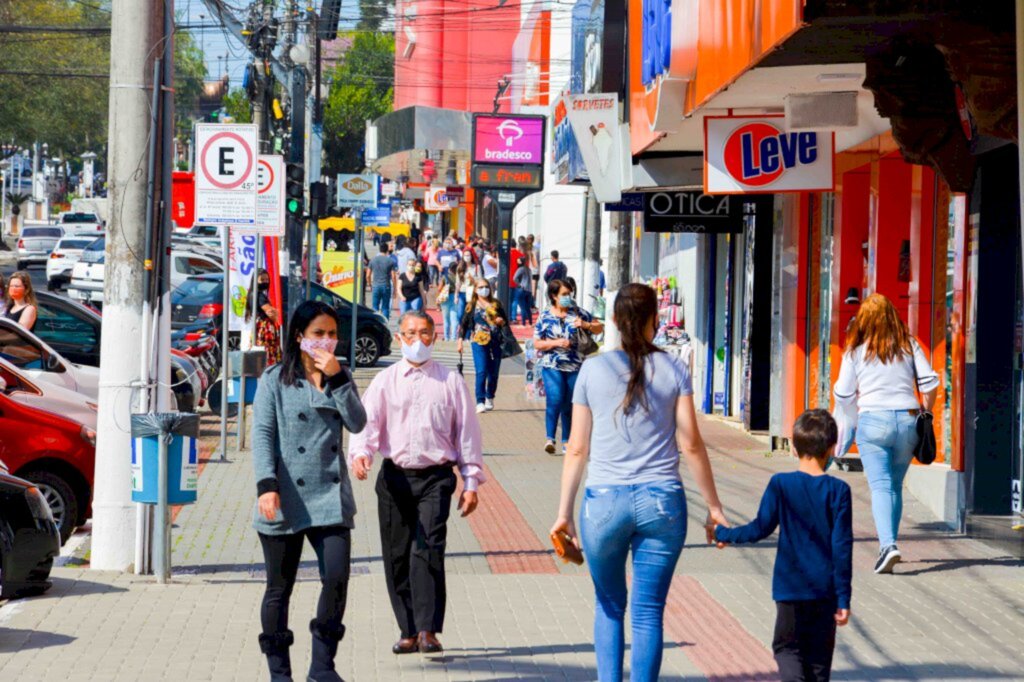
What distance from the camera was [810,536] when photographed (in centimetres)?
617

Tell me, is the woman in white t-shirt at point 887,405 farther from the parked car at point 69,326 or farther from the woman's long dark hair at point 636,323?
the parked car at point 69,326

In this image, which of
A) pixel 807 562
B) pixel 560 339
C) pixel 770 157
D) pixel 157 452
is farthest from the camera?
pixel 560 339

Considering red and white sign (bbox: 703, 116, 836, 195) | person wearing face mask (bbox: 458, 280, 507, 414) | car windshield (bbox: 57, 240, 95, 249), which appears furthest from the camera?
car windshield (bbox: 57, 240, 95, 249)

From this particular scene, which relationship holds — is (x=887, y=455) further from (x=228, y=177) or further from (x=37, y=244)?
(x=37, y=244)

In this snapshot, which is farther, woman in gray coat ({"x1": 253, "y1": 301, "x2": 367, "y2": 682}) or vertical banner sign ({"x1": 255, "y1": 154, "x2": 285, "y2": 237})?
vertical banner sign ({"x1": 255, "y1": 154, "x2": 285, "y2": 237})

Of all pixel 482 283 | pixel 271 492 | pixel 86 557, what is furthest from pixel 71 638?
pixel 482 283

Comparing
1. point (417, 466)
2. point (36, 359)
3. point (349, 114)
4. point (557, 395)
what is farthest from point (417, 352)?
point (349, 114)

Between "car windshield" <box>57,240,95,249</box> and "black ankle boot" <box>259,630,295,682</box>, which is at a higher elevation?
"car windshield" <box>57,240,95,249</box>

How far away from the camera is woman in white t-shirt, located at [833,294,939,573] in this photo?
1008 cm

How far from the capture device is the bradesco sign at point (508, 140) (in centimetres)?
3775

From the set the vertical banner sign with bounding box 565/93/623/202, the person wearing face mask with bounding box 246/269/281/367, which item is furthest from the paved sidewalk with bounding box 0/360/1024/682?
the person wearing face mask with bounding box 246/269/281/367

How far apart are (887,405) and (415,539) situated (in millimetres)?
3694

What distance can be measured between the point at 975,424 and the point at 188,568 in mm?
5267

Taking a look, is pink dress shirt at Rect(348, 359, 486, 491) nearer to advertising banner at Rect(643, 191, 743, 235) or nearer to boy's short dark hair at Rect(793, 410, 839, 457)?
boy's short dark hair at Rect(793, 410, 839, 457)
